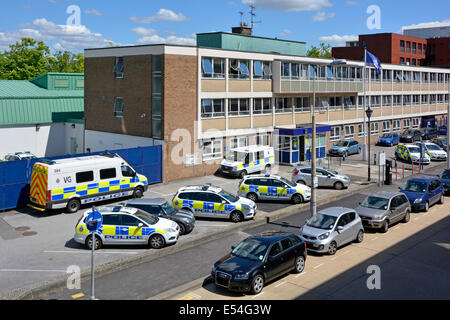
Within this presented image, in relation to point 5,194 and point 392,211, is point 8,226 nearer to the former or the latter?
point 5,194

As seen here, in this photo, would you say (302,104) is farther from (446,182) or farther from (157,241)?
(157,241)

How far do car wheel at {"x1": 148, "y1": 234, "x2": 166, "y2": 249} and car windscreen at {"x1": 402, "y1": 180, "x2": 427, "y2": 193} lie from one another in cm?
1528

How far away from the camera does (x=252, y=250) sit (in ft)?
50.2

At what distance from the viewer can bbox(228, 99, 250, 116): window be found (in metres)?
35.9

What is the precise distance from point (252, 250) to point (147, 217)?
5661mm

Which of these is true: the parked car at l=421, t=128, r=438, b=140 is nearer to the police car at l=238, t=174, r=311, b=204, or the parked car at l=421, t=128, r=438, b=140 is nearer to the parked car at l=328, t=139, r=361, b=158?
the parked car at l=328, t=139, r=361, b=158

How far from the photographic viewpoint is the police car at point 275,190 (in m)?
26.2

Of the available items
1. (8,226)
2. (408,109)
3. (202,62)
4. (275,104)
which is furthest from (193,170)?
(408,109)

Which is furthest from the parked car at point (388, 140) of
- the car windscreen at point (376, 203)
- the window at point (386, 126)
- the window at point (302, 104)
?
the car windscreen at point (376, 203)

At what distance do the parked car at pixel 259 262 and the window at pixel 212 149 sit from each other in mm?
18027

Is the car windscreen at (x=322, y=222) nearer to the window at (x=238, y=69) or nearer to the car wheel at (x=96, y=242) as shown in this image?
the car wheel at (x=96, y=242)

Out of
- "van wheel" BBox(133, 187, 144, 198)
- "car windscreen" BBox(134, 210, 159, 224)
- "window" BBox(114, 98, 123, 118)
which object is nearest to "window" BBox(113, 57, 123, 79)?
"window" BBox(114, 98, 123, 118)
